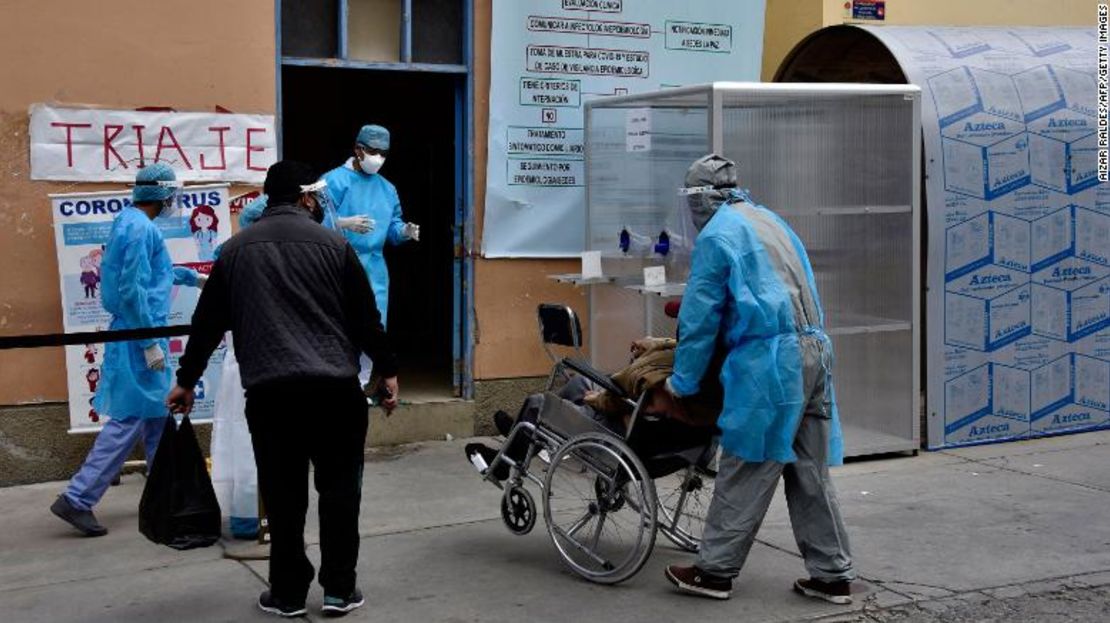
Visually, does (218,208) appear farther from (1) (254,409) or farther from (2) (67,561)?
(1) (254,409)

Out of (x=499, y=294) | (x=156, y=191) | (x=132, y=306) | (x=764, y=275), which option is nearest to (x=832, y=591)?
(x=764, y=275)

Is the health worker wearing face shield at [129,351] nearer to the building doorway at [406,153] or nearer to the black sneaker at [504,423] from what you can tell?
the black sneaker at [504,423]

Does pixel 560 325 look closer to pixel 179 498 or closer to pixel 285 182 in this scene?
pixel 285 182

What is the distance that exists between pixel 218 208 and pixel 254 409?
3056 millimetres

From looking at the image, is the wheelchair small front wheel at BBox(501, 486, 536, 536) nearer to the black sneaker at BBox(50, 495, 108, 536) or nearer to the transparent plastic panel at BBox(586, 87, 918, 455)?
the black sneaker at BBox(50, 495, 108, 536)

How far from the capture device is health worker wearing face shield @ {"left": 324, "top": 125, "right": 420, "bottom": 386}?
8.70 meters

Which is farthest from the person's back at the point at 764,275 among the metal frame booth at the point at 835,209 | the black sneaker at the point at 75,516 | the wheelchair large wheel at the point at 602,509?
the black sneaker at the point at 75,516

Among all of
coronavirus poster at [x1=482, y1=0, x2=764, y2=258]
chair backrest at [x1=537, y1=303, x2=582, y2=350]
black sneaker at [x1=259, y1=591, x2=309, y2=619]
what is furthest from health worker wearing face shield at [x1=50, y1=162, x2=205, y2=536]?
coronavirus poster at [x1=482, y1=0, x2=764, y2=258]

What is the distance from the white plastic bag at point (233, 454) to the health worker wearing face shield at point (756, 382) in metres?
2.11

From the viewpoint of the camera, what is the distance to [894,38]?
940cm

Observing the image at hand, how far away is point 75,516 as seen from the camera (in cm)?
718

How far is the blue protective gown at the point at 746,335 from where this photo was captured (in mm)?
5832

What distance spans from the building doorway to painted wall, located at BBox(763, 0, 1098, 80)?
279 centimetres

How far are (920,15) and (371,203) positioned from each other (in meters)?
5.23
